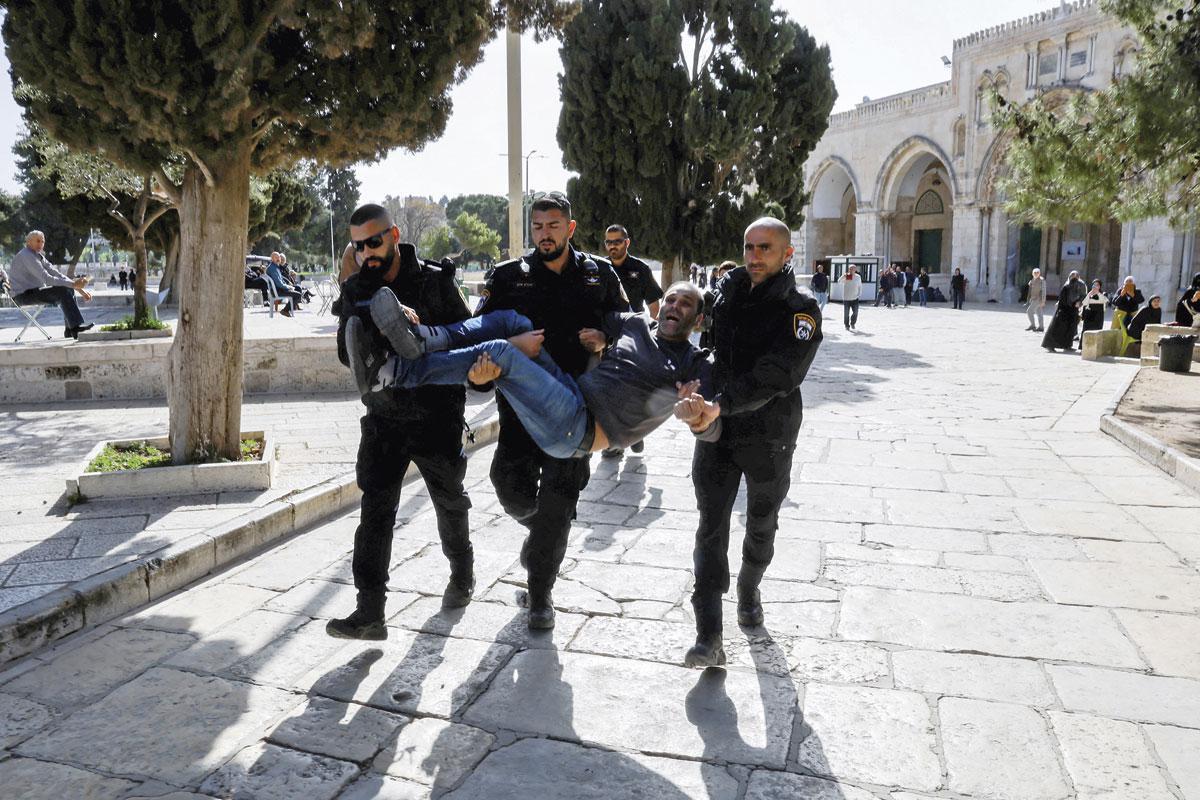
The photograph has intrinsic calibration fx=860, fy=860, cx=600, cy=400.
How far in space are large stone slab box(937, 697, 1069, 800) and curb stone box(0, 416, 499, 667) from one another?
141 inches

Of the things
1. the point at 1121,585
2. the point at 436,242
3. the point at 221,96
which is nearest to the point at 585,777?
the point at 1121,585

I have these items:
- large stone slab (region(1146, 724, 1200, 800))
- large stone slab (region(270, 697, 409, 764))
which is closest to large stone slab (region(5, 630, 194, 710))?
large stone slab (region(270, 697, 409, 764))

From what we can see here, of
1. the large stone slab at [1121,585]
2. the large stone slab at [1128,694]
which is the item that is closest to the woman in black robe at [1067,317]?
the large stone slab at [1121,585]

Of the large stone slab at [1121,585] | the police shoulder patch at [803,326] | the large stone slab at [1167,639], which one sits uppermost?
the police shoulder patch at [803,326]

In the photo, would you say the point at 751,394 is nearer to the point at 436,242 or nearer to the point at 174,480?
the point at 174,480

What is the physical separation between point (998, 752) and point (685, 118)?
620 inches

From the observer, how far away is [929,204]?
3756 centimetres

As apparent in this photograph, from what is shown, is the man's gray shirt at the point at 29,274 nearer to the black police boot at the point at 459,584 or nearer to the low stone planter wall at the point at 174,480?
the low stone planter wall at the point at 174,480

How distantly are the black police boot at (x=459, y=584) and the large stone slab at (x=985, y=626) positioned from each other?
1686mm

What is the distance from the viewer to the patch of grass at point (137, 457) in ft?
18.8

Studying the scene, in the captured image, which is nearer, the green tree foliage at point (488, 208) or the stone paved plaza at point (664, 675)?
the stone paved plaza at point (664, 675)

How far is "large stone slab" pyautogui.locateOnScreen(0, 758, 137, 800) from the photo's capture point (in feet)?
8.48

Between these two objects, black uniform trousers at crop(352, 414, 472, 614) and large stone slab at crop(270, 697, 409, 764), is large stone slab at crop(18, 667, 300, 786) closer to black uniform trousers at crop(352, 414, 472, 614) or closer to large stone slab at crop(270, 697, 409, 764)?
large stone slab at crop(270, 697, 409, 764)

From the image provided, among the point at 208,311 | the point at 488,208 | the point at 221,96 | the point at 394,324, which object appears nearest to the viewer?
the point at 394,324
